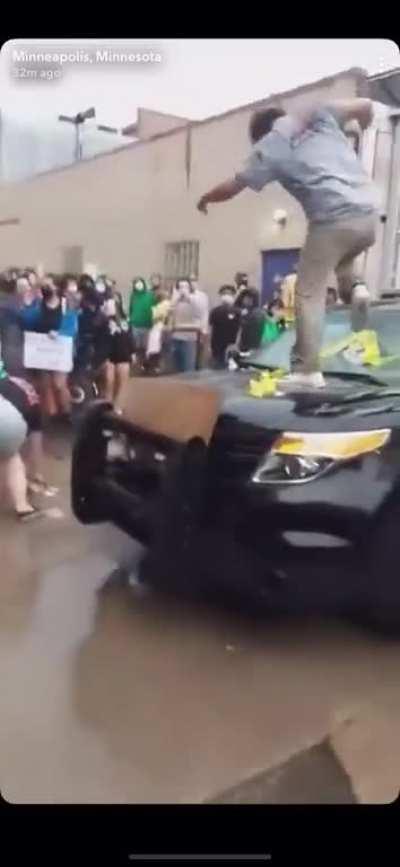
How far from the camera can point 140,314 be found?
1.77 m

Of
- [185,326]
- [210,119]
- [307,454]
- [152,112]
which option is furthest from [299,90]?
[307,454]

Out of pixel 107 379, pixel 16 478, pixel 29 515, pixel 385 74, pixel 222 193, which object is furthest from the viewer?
pixel 29 515

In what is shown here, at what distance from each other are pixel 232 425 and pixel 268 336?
0.74 ft

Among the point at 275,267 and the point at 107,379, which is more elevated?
the point at 275,267

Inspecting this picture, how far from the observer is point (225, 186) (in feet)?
5.58

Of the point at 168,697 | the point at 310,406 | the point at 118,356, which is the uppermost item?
the point at 118,356

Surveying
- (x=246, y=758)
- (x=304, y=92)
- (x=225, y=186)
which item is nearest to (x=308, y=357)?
(x=225, y=186)

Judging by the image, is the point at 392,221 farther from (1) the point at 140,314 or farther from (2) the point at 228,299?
(1) the point at 140,314

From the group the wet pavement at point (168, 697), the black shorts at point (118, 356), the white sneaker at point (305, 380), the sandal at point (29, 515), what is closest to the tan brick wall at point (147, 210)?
the black shorts at point (118, 356)

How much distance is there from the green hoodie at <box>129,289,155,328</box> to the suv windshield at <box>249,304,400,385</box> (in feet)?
0.91

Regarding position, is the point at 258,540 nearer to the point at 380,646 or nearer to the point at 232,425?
the point at 232,425

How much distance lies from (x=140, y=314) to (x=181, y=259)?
0.15 m
